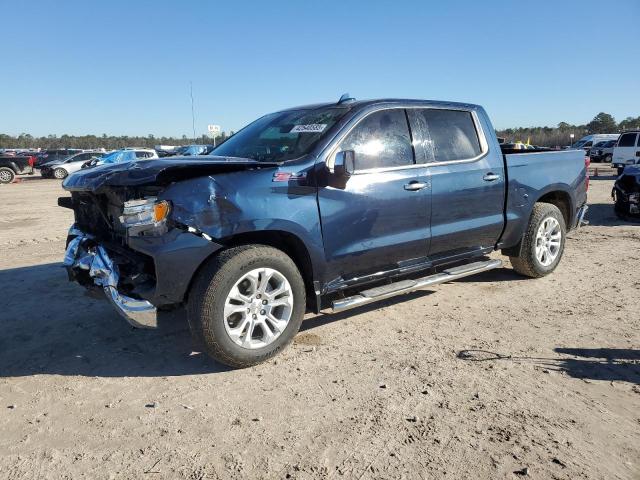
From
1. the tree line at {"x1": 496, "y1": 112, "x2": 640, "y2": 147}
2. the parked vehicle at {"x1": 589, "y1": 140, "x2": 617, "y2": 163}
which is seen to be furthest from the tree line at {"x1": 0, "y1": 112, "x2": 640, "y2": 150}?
the parked vehicle at {"x1": 589, "y1": 140, "x2": 617, "y2": 163}

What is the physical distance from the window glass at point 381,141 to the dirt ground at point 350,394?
4.64 feet

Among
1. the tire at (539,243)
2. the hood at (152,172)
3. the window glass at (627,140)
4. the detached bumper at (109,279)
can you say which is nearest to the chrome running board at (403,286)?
the tire at (539,243)

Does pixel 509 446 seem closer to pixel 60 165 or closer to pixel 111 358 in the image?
pixel 111 358

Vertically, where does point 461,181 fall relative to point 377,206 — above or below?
above

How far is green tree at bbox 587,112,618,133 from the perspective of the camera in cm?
6569

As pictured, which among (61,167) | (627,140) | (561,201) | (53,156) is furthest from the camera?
(53,156)

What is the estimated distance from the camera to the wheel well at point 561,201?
19.1 ft

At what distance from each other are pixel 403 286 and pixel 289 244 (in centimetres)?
107

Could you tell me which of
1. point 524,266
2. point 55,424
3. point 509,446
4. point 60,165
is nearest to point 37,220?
point 55,424

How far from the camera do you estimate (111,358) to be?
3758 mm

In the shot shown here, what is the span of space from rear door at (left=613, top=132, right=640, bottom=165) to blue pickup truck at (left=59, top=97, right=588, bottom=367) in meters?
19.9

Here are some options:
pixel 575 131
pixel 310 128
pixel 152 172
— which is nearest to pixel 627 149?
pixel 310 128

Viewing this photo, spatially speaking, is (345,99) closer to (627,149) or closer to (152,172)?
(152,172)

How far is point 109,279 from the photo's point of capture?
3311 mm
